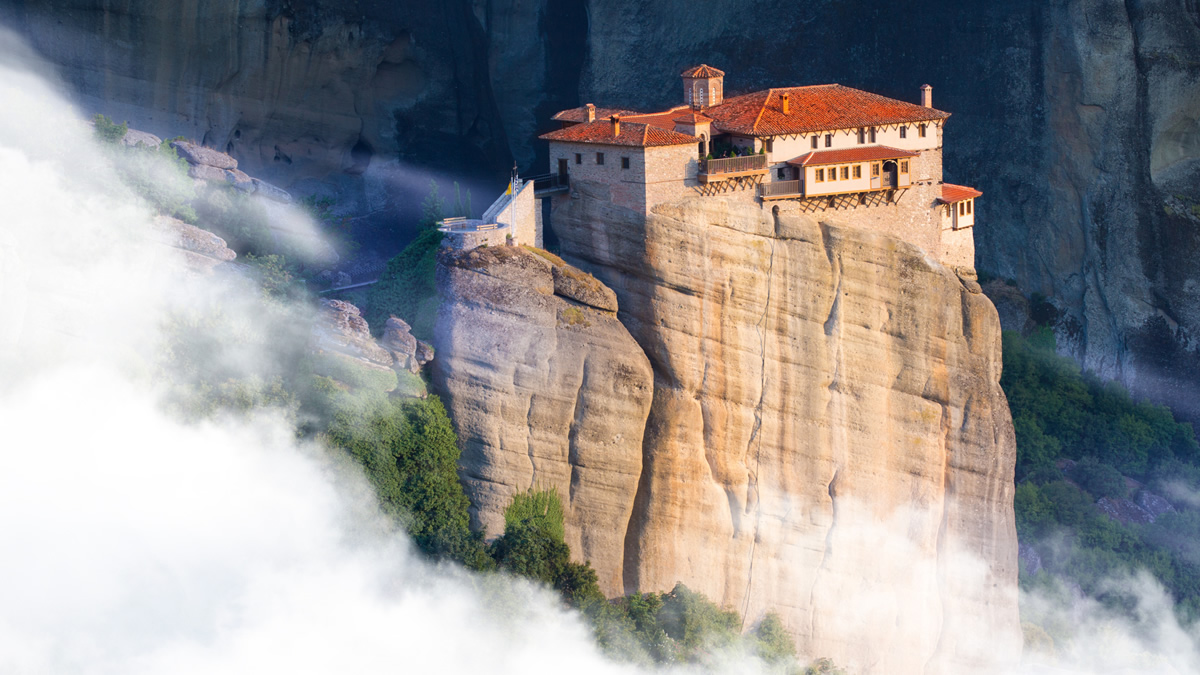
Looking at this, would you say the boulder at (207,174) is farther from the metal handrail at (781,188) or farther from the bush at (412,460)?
the metal handrail at (781,188)

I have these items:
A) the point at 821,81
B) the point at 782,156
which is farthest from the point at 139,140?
the point at 821,81

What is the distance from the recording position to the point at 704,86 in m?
46.6

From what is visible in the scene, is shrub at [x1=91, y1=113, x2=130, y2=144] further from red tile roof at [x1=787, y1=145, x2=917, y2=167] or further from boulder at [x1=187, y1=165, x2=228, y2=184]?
red tile roof at [x1=787, y1=145, x2=917, y2=167]

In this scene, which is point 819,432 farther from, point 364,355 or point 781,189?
point 364,355

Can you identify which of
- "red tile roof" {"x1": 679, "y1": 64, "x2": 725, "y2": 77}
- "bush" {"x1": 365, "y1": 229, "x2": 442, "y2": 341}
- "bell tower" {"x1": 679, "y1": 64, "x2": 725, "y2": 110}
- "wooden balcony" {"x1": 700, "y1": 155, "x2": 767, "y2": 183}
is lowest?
"bush" {"x1": 365, "y1": 229, "x2": 442, "y2": 341}

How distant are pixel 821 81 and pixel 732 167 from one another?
1634 cm

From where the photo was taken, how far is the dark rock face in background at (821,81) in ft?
179

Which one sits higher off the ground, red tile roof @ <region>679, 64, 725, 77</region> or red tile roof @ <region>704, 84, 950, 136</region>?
red tile roof @ <region>679, 64, 725, 77</region>

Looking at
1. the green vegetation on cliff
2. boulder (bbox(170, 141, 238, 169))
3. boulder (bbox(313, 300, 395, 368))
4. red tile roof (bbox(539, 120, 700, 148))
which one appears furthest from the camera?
the green vegetation on cliff

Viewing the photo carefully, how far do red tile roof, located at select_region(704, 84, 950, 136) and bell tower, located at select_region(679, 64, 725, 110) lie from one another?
40 cm

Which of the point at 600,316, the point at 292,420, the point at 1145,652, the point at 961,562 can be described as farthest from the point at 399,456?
the point at 1145,652

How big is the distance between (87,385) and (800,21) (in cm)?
2855

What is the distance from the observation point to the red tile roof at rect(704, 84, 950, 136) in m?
43.9

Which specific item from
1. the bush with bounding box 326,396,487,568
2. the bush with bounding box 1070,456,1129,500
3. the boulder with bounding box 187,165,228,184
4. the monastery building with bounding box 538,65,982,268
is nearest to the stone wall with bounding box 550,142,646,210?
the monastery building with bounding box 538,65,982,268
